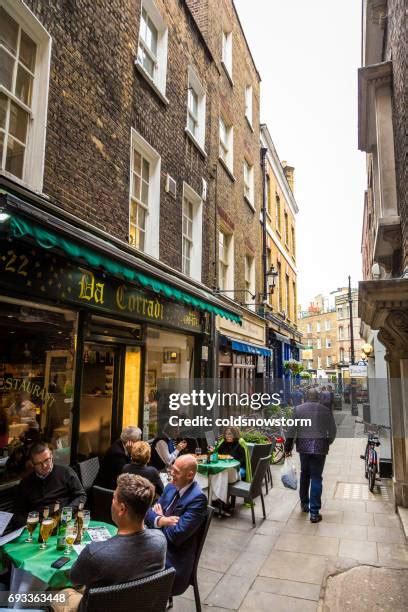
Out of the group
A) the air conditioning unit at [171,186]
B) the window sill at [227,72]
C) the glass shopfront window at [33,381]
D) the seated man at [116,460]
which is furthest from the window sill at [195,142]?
the seated man at [116,460]

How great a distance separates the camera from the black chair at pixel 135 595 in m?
2.26

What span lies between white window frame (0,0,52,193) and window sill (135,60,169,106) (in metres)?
2.57

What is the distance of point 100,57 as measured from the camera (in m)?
6.51

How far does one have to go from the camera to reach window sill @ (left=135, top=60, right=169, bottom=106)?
770 centimetres

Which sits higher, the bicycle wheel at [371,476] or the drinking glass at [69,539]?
the drinking glass at [69,539]

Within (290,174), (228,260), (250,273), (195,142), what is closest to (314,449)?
(228,260)

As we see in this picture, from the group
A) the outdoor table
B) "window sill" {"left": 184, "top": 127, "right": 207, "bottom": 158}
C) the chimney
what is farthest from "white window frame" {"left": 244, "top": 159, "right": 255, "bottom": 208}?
the outdoor table

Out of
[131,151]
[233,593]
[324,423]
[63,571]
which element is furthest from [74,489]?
[131,151]

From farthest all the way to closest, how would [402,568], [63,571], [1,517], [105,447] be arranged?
[105,447], [402,568], [1,517], [63,571]

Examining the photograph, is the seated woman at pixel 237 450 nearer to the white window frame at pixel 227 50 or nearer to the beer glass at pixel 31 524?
the beer glass at pixel 31 524

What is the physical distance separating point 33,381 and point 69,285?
1288 mm

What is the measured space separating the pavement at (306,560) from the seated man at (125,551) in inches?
70.2

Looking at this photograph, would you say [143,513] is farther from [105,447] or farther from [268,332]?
[268,332]

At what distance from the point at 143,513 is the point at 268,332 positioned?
14.7 metres
